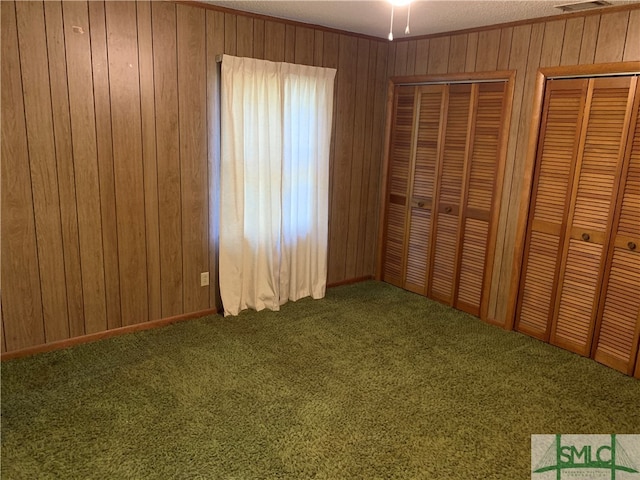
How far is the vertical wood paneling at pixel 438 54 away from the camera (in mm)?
3877

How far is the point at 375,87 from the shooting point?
4.29 m

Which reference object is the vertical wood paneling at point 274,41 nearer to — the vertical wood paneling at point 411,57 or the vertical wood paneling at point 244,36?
the vertical wood paneling at point 244,36

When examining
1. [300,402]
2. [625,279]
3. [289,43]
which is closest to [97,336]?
[300,402]

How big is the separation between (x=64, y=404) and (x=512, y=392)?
2.46m

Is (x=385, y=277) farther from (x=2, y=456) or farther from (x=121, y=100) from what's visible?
(x=2, y=456)

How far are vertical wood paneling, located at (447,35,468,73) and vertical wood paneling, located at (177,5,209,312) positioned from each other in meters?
1.91

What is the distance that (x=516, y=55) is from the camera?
11.3 ft

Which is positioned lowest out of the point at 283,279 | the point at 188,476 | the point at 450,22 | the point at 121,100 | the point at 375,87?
the point at 188,476

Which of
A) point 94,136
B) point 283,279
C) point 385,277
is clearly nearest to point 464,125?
point 385,277

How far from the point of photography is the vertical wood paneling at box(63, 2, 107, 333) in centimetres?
280

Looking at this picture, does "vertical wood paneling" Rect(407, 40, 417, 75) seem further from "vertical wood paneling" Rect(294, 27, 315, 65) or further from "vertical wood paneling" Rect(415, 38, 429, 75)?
"vertical wood paneling" Rect(294, 27, 315, 65)

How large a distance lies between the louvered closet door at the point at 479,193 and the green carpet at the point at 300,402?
0.43 metres

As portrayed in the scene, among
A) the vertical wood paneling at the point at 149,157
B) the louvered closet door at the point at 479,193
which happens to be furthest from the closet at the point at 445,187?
the vertical wood paneling at the point at 149,157

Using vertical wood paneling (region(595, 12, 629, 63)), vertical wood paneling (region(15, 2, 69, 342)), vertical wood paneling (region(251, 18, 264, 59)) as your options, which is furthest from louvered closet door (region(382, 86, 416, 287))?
vertical wood paneling (region(15, 2, 69, 342))
